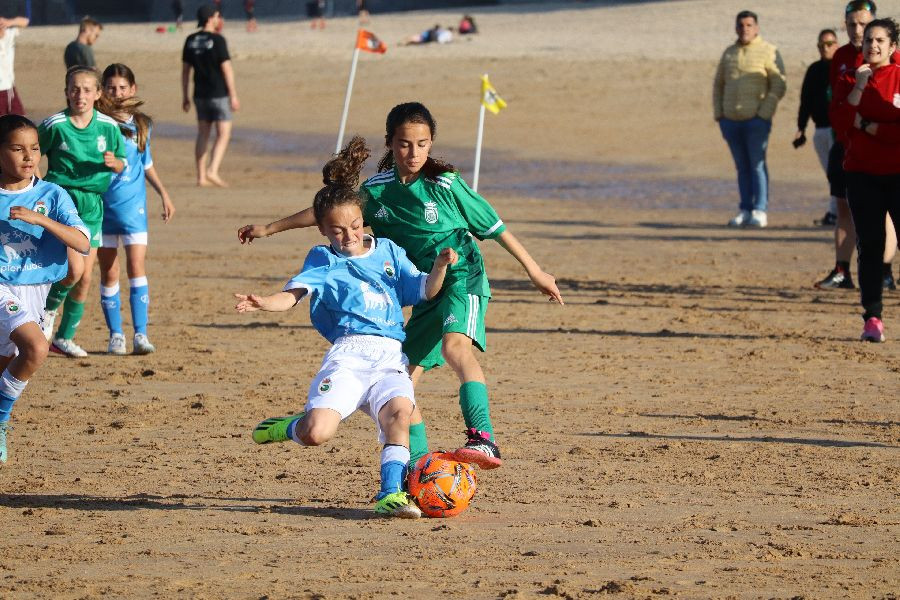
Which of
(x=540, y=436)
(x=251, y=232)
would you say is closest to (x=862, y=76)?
(x=540, y=436)

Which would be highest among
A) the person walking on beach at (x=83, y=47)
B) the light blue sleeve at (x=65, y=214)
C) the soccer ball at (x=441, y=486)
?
the person walking on beach at (x=83, y=47)

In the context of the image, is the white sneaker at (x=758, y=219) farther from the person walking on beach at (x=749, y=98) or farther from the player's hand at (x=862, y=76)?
the player's hand at (x=862, y=76)

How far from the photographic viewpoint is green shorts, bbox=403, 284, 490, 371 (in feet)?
20.5

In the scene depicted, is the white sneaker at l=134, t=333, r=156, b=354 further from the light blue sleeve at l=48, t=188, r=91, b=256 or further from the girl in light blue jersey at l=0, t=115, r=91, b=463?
the light blue sleeve at l=48, t=188, r=91, b=256

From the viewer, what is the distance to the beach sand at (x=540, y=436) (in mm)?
5164

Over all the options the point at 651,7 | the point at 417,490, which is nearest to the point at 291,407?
the point at 417,490

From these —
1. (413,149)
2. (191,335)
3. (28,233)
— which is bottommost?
(191,335)

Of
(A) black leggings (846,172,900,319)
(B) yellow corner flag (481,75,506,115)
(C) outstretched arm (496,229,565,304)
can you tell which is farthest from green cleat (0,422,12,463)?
(B) yellow corner flag (481,75,506,115)

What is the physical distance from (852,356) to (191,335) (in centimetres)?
462

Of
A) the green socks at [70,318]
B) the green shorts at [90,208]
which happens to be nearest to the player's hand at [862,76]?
the green shorts at [90,208]

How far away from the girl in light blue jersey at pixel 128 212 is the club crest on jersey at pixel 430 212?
11.2 ft

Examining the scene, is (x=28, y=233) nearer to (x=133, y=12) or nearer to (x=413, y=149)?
(x=413, y=149)

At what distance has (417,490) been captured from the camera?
19.3 feet

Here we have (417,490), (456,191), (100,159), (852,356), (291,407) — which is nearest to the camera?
(417,490)
